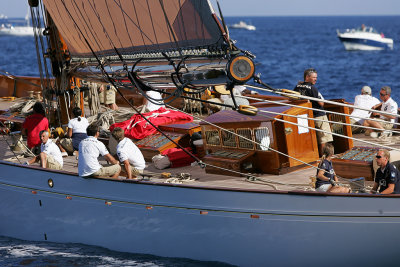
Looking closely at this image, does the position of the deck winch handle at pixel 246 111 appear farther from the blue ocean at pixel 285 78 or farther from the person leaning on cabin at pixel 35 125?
the person leaning on cabin at pixel 35 125

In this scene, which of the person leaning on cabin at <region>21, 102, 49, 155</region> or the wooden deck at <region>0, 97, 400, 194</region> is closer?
the wooden deck at <region>0, 97, 400, 194</region>

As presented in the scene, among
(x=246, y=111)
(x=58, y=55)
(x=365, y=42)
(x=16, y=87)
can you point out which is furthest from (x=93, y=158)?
(x=365, y=42)

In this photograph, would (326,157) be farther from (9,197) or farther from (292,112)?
(9,197)

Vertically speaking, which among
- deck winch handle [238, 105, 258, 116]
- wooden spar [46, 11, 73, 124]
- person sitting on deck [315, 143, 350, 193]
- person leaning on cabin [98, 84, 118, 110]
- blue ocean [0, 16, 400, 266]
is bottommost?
blue ocean [0, 16, 400, 266]

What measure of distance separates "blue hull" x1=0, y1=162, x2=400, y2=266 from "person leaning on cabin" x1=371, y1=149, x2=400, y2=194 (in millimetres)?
336

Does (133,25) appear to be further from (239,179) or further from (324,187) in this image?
(324,187)

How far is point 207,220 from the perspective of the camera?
10984 millimetres

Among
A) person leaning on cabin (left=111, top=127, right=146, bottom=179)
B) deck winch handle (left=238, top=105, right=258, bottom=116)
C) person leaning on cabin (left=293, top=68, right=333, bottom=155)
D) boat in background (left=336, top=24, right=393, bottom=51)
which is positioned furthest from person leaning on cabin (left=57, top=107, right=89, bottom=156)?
boat in background (left=336, top=24, right=393, bottom=51)

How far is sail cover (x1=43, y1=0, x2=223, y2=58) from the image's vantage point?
1048cm

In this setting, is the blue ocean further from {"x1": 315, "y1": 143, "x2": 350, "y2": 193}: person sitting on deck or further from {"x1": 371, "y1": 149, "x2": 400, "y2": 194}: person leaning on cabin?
{"x1": 371, "y1": 149, "x2": 400, "y2": 194}: person leaning on cabin

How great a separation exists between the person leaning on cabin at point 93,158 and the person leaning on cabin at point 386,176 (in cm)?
418

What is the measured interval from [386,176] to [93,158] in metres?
4.62

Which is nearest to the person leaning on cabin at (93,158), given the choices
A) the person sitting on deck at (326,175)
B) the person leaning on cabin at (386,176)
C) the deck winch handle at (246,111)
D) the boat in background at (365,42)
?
the deck winch handle at (246,111)

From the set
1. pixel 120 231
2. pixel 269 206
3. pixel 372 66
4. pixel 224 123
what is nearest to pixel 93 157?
pixel 120 231
